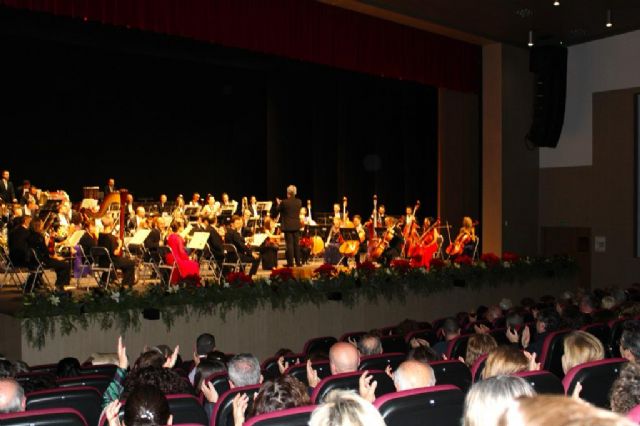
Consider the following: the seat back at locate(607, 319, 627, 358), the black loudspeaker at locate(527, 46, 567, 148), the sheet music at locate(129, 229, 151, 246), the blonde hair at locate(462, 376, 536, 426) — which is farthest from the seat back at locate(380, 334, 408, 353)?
the black loudspeaker at locate(527, 46, 567, 148)

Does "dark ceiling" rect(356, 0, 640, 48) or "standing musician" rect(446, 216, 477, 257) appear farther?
"standing musician" rect(446, 216, 477, 257)

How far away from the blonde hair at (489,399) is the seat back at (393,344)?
3.53 meters

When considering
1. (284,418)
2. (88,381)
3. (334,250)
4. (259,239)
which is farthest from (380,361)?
(334,250)

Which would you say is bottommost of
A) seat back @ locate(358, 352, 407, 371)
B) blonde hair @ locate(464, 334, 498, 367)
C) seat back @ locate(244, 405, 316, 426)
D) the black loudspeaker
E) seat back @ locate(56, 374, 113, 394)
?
seat back @ locate(56, 374, 113, 394)

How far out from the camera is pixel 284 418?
8.30 ft

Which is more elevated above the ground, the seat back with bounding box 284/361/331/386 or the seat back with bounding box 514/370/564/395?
the seat back with bounding box 514/370/564/395

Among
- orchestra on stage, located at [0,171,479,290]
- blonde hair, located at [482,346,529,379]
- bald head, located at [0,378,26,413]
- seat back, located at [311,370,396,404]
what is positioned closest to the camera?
bald head, located at [0,378,26,413]

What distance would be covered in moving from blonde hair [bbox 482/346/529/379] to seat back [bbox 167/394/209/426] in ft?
4.61

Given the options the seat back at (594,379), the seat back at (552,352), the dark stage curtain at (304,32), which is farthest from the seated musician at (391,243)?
the seat back at (594,379)

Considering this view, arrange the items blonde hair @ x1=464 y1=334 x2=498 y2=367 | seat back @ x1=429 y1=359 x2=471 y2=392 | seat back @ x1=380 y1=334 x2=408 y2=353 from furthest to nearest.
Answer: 1. seat back @ x1=380 y1=334 x2=408 y2=353
2. blonde hair @ x1=464 y1=334 x2=498 y2=367
3. seat back @ x1=429 y1=359 x2=471 y2=392

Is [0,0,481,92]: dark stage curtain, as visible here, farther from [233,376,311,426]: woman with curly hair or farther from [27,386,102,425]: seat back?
[233,376,311,426]: woman with curly hair

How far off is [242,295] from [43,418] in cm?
512

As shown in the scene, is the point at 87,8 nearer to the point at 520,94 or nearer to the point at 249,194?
the point at 520,94

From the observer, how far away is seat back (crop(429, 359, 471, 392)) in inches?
153
